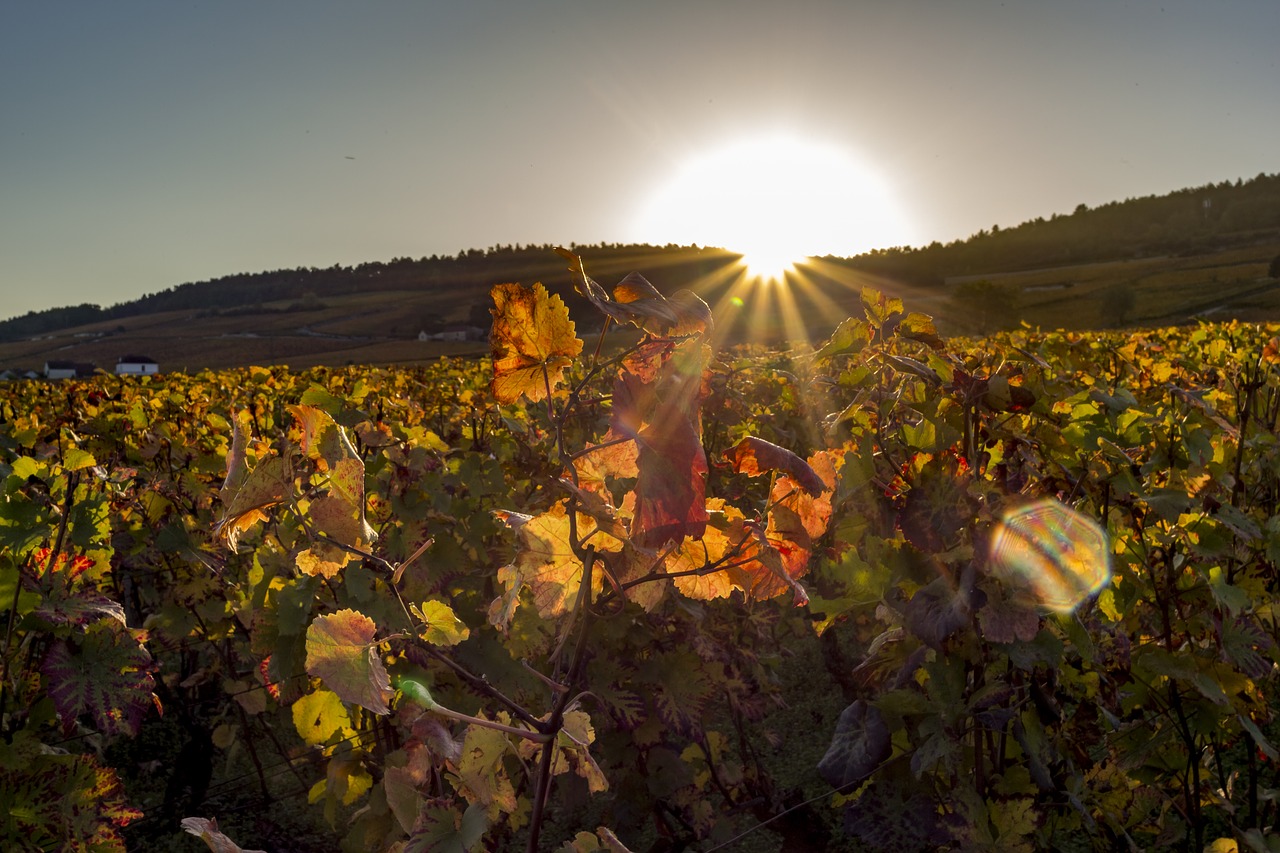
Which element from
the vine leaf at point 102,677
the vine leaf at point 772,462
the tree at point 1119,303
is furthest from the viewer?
the tree at point 1119,303

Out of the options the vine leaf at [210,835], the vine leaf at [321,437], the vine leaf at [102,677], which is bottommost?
the vine leaf at [102,677]

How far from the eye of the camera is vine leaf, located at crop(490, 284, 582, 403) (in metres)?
0.83

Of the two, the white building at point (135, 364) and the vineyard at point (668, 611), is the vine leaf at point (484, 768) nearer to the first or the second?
the vineyard at point (668, 611)

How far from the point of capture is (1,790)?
1.81m

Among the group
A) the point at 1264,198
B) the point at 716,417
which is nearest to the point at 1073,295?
Result: the point at 1264,198

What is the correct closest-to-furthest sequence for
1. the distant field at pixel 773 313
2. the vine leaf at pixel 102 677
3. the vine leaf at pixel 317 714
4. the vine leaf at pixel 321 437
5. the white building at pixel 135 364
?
the vine leaf at pixel 321 437, the vine leaf at pixel 102 677, the vine leaf at pixel 317 714, the distant field at pixel 773 313, the white building at pixel 135 364

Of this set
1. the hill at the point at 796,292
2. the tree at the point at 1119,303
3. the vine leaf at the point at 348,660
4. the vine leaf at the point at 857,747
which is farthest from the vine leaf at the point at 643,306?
the tree at the point at 1119,303

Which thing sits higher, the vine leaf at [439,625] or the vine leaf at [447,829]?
the vine leaf at [439,625]

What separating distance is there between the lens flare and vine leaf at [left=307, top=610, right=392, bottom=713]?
3.41 feet

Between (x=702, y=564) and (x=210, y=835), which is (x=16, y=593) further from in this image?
(x=702, y=564)

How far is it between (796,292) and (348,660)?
6603 cm

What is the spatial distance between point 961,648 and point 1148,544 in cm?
87

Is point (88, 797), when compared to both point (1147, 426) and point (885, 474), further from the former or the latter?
point (1147, 426)

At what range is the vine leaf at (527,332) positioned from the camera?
32.6 inches
